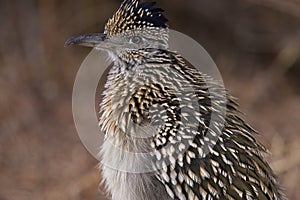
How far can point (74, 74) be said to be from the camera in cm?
862

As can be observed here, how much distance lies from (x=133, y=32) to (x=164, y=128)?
2.32ft

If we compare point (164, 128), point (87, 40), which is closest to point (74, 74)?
point (87, 40)

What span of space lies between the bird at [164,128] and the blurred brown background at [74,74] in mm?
1948

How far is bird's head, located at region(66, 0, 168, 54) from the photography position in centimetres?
428

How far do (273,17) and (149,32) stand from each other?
16.6ft

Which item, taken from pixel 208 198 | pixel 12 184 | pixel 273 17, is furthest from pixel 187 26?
pixel 208 198

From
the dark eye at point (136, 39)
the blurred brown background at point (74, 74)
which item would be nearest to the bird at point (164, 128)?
the dark eye at point (136, 39)

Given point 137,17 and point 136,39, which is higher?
point 137,17

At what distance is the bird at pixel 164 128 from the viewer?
12.8 ft

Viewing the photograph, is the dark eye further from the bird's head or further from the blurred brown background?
the blurred brown background

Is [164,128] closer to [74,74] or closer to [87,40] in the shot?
[87,40]

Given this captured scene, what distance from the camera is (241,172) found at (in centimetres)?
393

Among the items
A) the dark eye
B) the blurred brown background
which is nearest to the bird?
the dark eye

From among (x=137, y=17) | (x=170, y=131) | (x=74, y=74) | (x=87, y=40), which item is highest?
(x=137, y=17)
